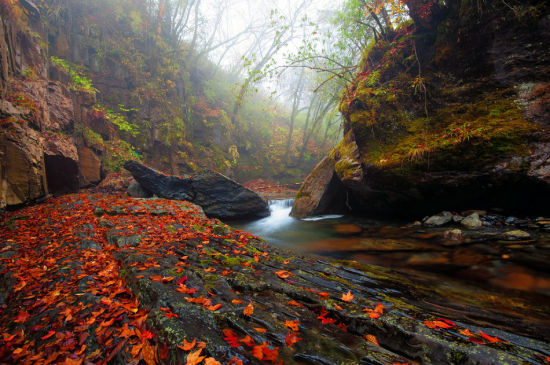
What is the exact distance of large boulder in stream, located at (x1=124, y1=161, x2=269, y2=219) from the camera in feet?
28.5

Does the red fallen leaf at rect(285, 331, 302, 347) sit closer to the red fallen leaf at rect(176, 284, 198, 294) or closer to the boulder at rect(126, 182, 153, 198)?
the red fallen leaf at rect(176, 284, 198, 294)

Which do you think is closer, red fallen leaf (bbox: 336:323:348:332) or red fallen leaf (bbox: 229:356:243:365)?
red fallen leaf (bbox: 229:356:243:365)

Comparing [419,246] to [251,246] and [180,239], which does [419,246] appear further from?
[180,239]

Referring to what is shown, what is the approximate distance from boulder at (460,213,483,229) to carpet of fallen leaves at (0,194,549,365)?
13.2 feet

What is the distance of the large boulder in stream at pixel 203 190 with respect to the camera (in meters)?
8.70

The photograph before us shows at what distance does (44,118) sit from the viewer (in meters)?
7.54

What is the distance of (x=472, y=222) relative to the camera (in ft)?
16.4

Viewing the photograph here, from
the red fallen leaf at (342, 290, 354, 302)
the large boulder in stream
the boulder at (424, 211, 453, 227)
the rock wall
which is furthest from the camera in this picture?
the large boulder in stream

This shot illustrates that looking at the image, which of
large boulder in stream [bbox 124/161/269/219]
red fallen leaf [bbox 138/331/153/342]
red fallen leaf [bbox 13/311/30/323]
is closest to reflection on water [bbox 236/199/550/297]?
large boulder in stream [bbox 124/161/269/219]

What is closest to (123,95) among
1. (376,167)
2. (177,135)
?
(177,135)

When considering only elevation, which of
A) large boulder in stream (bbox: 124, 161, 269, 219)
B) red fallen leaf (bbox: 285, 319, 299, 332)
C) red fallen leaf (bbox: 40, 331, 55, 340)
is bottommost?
red fallen leaf (bbox: 285, 319, 299, 332)

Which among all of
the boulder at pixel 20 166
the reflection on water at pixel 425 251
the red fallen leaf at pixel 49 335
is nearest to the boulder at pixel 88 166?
the boulder at pixel 20 166

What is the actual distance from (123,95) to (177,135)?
144 inches

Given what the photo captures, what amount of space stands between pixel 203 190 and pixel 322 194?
4.69 meters
